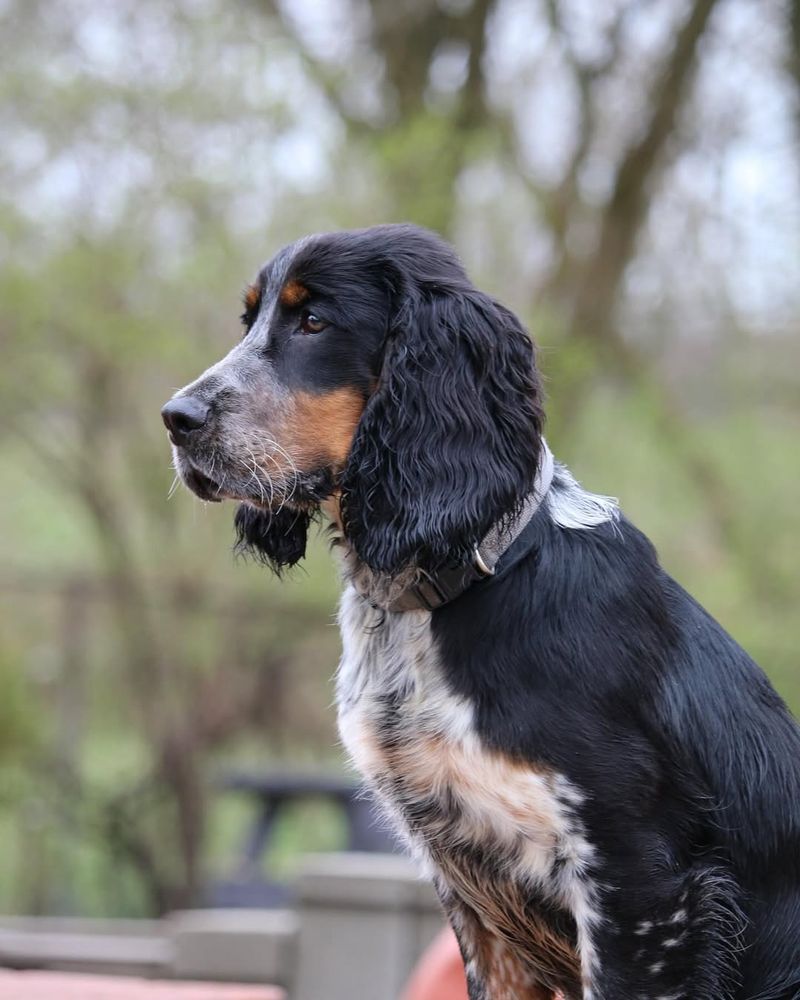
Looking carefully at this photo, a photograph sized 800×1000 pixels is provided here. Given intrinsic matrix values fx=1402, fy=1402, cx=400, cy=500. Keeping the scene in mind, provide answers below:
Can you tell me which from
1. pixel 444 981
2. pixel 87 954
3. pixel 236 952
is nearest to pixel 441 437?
pixel 444 981

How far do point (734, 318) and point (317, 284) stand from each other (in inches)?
290

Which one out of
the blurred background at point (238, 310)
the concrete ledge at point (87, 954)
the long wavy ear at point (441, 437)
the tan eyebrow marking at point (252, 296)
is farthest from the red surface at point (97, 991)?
the blurred background at point (238, 310)

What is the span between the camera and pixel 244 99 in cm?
917

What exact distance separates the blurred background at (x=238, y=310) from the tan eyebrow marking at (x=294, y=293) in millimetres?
5852

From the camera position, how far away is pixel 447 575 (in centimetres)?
302

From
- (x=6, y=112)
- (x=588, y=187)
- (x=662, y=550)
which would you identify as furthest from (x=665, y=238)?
(x=6, y=112)

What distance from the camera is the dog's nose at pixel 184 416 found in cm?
314

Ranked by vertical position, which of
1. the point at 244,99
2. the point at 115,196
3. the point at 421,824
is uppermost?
the point at 244,99

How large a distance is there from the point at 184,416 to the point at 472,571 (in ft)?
2.41

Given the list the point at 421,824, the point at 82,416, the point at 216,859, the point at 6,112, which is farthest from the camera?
the point at 216,859

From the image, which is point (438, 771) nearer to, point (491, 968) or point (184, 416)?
point (491, 968)

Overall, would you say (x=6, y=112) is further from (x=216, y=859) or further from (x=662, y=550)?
(x=216, y=859)

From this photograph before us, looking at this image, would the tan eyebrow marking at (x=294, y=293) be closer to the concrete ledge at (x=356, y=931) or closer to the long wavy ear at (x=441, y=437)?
the long wavy ear at (x=441, y=437)

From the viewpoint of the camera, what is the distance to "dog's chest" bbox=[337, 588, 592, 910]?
112 inches
